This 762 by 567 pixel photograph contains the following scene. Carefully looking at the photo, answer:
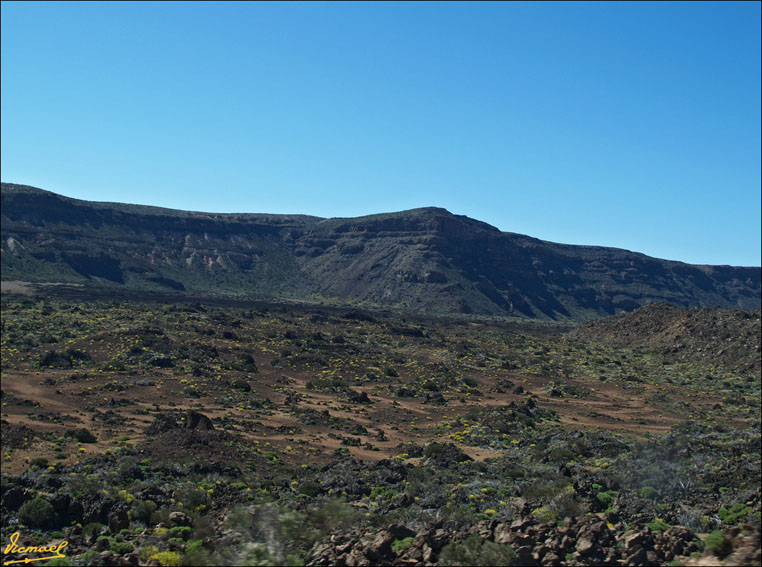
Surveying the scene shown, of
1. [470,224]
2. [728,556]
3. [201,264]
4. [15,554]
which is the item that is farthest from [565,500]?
[470,224]

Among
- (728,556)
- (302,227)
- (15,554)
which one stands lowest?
(15,554)

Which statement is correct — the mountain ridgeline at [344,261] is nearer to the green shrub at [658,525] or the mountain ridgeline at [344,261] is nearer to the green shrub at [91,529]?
the green shrub at [91,529]

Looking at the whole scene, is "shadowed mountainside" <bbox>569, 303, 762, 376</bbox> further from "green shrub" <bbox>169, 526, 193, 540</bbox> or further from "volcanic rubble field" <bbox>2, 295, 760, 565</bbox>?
"green shrub" <bbox>169, 526, 193, 540</bbox>

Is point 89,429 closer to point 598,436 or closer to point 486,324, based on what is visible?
point 598,436

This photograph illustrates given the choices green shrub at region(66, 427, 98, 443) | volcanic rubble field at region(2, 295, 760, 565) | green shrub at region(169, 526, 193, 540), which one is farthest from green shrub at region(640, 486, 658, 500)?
green shrub at region(66, 427, 98, 443)

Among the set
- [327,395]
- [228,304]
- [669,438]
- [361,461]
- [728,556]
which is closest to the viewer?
[728,556]

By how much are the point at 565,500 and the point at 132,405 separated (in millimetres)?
28186

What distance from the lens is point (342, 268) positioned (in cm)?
16175

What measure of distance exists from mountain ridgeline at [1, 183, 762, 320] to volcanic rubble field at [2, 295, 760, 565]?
63303 millimetres

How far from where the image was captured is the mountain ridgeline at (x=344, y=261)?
13200 centimetres

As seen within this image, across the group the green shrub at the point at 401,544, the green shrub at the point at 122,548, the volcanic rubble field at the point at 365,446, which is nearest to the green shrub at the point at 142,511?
the volcanic rubble field at the point at 365,446

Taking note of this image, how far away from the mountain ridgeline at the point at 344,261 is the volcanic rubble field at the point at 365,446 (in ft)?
208

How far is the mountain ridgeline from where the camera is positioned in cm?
13200

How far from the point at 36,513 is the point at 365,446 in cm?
1686
